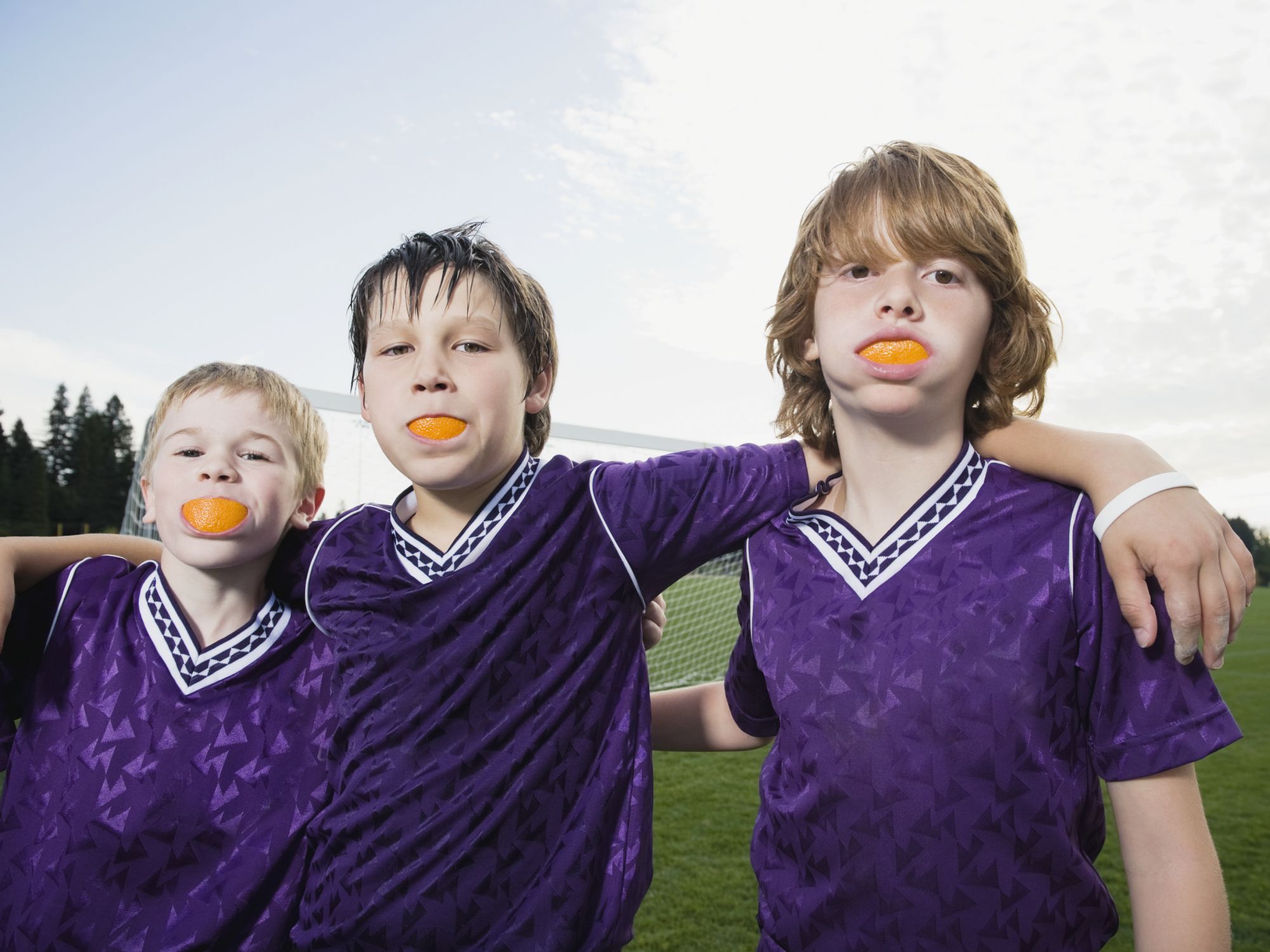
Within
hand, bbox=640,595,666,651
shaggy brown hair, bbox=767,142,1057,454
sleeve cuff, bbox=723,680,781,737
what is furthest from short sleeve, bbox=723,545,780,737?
shaggy brown hair, bbox=767,142,1057,454

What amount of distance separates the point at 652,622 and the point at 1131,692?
2.49 feet

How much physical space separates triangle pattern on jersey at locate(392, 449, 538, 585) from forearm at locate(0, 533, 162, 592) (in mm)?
527

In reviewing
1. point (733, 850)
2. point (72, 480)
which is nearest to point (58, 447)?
point (72, 480)

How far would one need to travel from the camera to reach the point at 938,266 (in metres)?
1.30

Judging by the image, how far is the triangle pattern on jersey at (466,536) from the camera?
1.43 m

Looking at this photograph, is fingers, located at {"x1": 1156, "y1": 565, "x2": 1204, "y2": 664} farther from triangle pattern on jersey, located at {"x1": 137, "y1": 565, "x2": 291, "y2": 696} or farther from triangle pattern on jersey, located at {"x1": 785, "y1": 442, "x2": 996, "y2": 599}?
triangle pattern on jersey, located at {"x1": 137, "y1": 565, "x2": 291, "y2": 696}

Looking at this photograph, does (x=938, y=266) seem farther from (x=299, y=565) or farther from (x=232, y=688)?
(x=232, y=688)

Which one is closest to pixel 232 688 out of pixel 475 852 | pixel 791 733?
pixel 475 852

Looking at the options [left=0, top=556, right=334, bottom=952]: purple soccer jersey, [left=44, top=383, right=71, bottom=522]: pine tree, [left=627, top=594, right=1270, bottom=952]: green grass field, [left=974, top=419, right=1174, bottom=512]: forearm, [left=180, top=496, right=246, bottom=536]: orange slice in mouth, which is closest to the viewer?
[left=974, top=419, right=1174, bottom=512]: forearm

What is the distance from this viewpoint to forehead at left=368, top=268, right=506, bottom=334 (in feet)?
4.69

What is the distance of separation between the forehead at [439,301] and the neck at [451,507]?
0.24 metres

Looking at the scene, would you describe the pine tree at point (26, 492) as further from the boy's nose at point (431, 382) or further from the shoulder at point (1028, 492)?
the shoulder at point (1028, 492)

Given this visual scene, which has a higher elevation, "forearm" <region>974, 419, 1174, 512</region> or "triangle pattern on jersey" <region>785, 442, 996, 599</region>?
"forearm" <region>974, 419, 1174, 512</region>

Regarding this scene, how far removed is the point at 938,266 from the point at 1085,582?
0.47 metres
